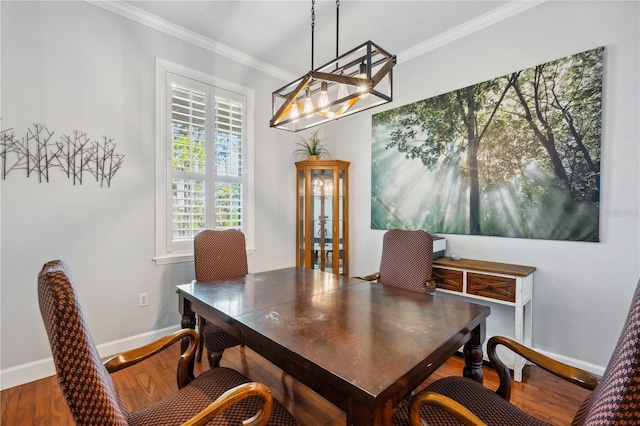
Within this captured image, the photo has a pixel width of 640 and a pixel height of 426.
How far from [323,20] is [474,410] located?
2897 mm

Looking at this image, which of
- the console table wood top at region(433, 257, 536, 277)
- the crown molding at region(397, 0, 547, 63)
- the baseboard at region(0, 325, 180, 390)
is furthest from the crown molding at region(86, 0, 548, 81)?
the baseboard at region(0, 325, 180, 390)

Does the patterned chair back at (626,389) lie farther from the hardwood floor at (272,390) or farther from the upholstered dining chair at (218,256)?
the upholstered dining chair at (218,256)

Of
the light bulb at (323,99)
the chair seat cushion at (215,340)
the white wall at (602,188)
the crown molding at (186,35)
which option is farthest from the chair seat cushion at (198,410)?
the crown molding at (186,35)

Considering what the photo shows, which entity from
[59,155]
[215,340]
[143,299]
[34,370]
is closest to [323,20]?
[59,155]

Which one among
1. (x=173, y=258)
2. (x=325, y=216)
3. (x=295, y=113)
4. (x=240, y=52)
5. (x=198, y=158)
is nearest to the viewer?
(x=295, y=113)

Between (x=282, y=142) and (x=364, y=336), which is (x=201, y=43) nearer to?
(x=282, y=142)

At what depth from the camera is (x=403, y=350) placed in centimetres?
111

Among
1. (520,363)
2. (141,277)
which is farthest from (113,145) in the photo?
(520,363)

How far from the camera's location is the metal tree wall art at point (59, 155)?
2078mm

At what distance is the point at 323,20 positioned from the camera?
2.60m

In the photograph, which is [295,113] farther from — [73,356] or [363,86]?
[73,356]

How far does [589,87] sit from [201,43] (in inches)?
130

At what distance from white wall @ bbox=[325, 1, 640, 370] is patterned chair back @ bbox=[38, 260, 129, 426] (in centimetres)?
275

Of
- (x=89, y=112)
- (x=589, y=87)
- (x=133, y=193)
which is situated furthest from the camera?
(x=133, y=193)
